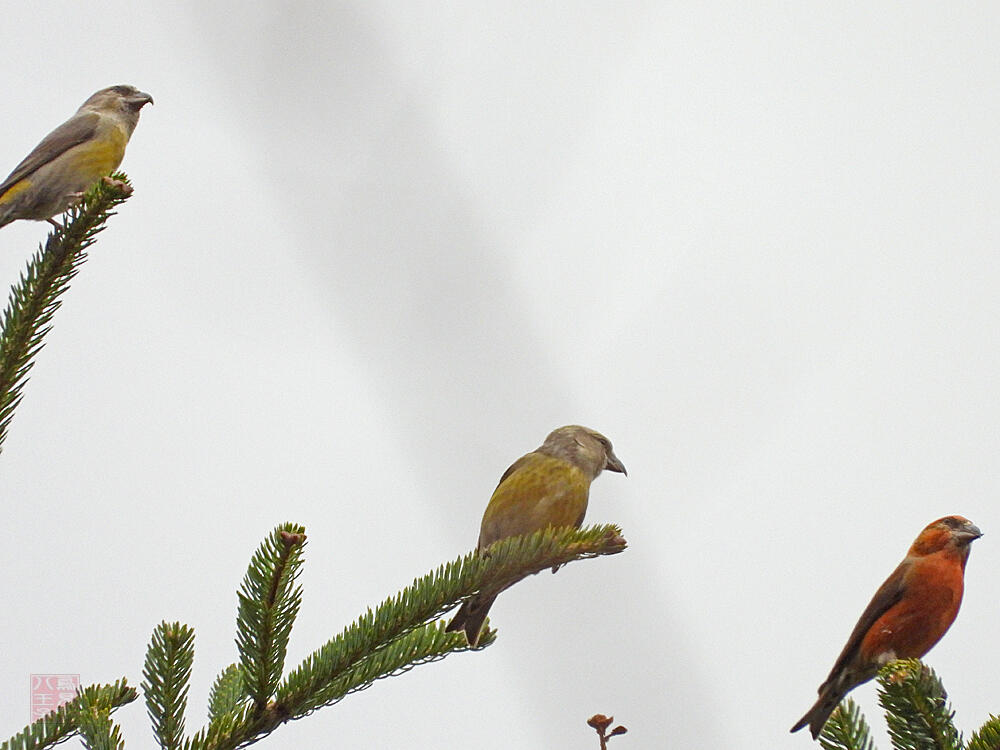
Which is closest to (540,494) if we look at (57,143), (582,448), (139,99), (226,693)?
(582,448)

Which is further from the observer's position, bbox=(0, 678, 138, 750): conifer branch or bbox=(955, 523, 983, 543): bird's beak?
bbox=(955, 523, 983, 543): bird's beak

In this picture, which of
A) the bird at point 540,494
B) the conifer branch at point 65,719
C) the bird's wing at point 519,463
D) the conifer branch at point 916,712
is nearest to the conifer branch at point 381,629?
the conifer branch at point 65,719

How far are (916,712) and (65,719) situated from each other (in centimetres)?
211

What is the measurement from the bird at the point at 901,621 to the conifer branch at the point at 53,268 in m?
4.01

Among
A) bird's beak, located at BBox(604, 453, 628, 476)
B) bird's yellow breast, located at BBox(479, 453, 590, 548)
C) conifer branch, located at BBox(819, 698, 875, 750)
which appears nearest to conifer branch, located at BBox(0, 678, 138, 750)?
conifer branch, located at BBox(819, 698, 875, 750)

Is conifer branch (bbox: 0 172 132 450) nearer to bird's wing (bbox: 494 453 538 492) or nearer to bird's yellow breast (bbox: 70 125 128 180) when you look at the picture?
bird's yellow breast (bbox: 70 125 128 180)

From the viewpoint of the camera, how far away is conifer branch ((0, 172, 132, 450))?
103 inches

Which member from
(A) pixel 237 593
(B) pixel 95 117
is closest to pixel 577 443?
(B) pixel 95 117

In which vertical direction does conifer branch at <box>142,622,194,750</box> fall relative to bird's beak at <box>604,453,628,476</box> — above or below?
below

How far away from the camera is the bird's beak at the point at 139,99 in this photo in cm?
616

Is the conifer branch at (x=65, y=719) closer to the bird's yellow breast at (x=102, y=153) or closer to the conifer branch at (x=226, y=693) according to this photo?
the conifer branch at (x=226, y=693)

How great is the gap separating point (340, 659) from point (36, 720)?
2.65 feet

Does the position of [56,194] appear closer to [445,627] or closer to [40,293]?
[40,293]

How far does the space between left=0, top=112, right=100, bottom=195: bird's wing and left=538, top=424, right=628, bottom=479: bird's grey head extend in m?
3.15
